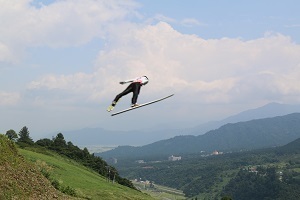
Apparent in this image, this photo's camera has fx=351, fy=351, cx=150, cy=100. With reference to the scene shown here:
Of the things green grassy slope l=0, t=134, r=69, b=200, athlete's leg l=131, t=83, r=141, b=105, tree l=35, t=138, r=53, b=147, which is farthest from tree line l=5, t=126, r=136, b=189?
athlete's leg l=131, t=83, r=141, b=105

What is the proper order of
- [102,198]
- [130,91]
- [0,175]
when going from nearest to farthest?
[0,175] → [130,91] → [102,198]

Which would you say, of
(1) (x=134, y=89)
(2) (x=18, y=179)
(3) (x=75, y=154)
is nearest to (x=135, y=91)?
(1) (x=134, y=89)

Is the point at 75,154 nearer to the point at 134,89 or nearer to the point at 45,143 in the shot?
the point at 45,143

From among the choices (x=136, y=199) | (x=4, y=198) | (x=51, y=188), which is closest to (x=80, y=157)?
(x=136, y=199)

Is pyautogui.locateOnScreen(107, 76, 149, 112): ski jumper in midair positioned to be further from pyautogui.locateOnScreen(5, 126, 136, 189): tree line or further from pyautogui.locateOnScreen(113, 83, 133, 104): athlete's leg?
pyautogui.locateOnScreen(5, 126, 136, 189): tree line

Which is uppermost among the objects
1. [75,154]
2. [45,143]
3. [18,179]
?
[45,143]

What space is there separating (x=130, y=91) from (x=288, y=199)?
19437cm

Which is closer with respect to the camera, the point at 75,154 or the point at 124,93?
the point at 124,93

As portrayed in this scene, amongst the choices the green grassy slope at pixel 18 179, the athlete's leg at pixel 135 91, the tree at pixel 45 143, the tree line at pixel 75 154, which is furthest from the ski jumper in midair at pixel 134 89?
the tree at pixel 45 143

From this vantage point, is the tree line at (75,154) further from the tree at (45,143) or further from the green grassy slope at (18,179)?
the green grassy slope at (18,179)

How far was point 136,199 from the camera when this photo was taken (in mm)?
41000

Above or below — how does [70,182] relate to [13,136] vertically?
below

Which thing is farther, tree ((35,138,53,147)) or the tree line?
tree ((35,138,53,147))

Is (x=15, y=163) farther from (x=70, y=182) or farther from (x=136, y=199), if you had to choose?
(x=136, y=199)
